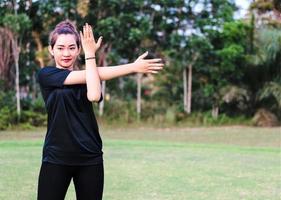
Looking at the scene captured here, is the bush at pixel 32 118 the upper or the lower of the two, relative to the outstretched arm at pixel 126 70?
lower

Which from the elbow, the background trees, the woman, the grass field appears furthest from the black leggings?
the background trees

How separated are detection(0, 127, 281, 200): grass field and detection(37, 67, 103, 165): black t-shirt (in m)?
3.06

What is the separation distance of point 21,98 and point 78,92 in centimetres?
1890

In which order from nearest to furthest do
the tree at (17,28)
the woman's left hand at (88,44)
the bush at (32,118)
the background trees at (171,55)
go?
the woman's left hand at (88,44)
the tree at (17,28)
the bush at (32,118)
the background trees at (171,55)

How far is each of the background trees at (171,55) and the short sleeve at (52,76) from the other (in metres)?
17.9

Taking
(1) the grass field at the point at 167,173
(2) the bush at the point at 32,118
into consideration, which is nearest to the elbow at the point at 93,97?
(1) the grass field at the point at 167,173

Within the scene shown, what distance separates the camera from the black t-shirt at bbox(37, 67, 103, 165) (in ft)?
10.4

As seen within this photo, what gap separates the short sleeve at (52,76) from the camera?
323 cm

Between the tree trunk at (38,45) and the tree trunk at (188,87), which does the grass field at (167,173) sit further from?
the tree trunk at (38,45)

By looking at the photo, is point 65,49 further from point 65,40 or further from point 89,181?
point 89,181

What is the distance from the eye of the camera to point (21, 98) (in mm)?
21578

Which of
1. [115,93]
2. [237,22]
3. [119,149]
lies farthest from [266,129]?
[119,149]

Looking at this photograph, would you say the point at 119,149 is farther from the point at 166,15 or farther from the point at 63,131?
the point at 166,15

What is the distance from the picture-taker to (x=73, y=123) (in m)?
3.18
